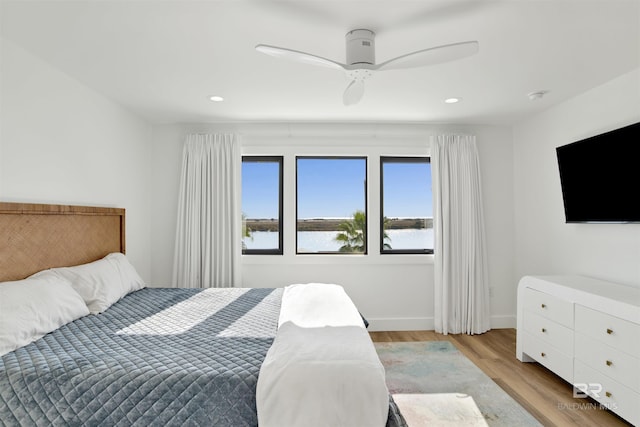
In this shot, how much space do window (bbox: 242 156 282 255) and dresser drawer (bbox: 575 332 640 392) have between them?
295 cm

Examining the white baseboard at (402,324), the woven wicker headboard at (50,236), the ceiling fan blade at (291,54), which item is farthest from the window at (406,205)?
the woven wicker headboard at (50,236)

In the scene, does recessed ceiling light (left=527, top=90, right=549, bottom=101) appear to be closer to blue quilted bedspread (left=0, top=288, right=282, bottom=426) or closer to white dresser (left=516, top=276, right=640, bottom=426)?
white dresser (left=516, top=276, right=640, bottom=426)

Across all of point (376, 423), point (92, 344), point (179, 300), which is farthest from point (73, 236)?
point (376, 423)

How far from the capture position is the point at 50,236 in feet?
8.19

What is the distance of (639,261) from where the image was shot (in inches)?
102

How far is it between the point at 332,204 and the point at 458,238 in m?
1.53

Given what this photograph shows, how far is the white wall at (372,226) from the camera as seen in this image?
4.02 metres

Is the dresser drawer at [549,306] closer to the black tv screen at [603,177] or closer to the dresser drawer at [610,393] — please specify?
the dresser drawer at [610,393]

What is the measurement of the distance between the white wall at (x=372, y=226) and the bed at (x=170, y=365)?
64.3 inches

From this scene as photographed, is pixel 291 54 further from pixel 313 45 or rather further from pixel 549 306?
pixel 549 306

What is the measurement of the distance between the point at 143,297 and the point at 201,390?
1.65 meters

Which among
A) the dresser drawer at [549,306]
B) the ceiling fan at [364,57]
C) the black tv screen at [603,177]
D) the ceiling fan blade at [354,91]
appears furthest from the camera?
the dresser drawer at [549,306]

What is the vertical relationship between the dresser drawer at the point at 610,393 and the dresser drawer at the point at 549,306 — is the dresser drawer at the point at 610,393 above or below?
below
